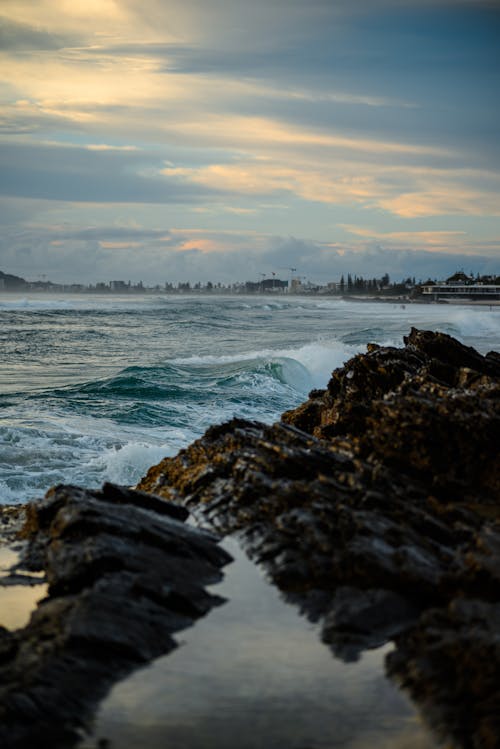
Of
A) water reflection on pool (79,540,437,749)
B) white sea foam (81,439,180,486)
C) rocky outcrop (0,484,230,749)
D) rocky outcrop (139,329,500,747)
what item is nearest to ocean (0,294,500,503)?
white sea foam (81,439,180,486)

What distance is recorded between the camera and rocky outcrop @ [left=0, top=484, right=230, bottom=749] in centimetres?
415

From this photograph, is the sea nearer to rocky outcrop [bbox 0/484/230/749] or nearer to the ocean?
the ocean

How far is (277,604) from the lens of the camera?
5.64 meters

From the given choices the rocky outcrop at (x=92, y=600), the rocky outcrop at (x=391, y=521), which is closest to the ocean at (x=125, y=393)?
the rocky outcrop at (x=391, y=521)

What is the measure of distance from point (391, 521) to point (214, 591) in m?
1.52

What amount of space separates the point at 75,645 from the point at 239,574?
179cm

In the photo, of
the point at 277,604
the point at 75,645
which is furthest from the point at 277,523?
the point at 75,645

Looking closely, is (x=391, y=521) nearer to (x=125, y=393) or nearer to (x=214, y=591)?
(x=214, y=591)

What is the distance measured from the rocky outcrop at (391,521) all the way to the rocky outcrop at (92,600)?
27.1 inches

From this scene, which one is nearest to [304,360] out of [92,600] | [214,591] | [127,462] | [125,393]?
[125,393]

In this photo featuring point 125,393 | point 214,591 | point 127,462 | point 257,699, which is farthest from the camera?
point 125,393

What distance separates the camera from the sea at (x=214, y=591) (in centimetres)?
414

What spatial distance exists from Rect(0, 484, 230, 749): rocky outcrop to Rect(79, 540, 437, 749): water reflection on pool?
176 millimetres

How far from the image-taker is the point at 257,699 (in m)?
4.42
